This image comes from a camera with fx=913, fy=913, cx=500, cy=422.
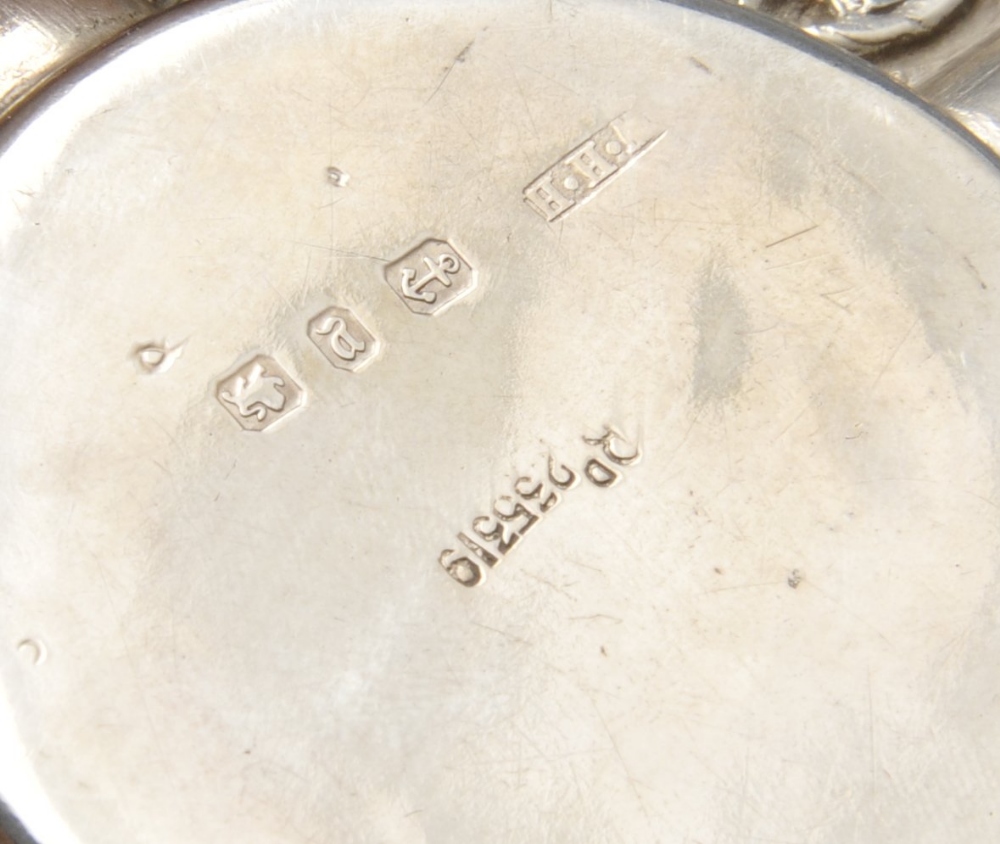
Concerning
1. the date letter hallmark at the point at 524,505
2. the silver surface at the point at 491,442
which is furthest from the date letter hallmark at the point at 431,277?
the date letter hallmark at the point at 524,505

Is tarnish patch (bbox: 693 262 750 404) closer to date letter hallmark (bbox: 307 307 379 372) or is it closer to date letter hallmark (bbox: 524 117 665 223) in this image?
date letter hallmark (bbox: 524 117 665 223)

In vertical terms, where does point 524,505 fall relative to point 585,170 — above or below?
below

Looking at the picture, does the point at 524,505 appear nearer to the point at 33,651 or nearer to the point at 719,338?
the point at 719,338

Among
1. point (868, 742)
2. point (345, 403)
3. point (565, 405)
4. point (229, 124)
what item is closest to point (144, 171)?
point (229, 124)

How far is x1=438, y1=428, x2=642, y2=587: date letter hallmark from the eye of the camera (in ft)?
1.80

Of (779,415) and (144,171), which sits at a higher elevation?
(144,171)

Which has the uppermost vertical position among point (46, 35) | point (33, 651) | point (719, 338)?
point (46, 35)

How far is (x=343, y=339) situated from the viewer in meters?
0.56

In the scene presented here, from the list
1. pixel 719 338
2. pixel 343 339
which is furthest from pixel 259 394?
pixel 719 338

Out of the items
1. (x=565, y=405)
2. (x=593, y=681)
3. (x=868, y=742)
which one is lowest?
(x=868, y=742)

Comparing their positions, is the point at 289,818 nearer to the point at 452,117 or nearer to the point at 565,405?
the point at 565,405

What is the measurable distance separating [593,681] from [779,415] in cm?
20

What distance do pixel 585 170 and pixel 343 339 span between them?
0.62 feet

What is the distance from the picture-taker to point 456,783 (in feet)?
1.75
